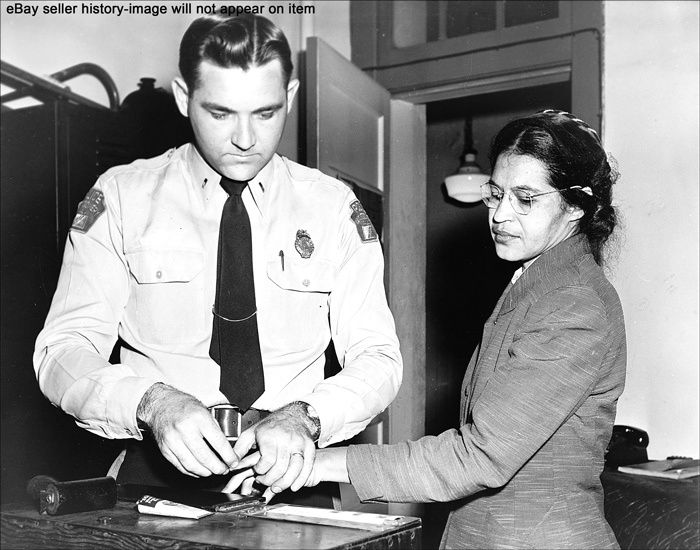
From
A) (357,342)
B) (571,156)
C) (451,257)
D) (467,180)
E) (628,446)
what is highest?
(467,180)

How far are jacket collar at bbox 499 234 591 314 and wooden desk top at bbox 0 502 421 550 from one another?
571 mm

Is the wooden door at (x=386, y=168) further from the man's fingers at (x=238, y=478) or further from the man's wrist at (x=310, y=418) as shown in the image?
the man's fingers at (x=238, y=478)

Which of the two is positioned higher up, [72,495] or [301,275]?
[301,275]

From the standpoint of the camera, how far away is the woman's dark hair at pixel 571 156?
1.50 metres

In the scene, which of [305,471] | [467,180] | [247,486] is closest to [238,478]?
[247,486]

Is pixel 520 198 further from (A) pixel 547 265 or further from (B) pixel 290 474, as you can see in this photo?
(B) pixel 290 474

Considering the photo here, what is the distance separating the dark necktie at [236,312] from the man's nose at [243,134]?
0.12m

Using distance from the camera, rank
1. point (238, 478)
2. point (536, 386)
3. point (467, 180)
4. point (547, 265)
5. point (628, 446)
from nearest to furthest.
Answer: point (536, 386) → point (238, 478) → point (547, 265) → point (628, 446) → point (467, 180)

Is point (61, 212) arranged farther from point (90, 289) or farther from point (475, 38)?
point (475, 38)

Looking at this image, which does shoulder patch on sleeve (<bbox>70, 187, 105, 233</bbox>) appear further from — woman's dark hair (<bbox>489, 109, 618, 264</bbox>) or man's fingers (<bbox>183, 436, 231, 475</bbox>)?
woman's dark hair (<bbox>489, 109, 618, 264</bbox>)

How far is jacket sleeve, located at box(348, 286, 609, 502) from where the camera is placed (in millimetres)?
1274

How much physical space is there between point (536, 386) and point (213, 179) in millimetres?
951

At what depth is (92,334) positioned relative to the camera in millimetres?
1672

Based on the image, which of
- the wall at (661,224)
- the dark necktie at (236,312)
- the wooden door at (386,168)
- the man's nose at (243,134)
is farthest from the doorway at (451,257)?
the man's nose at (243,134)
